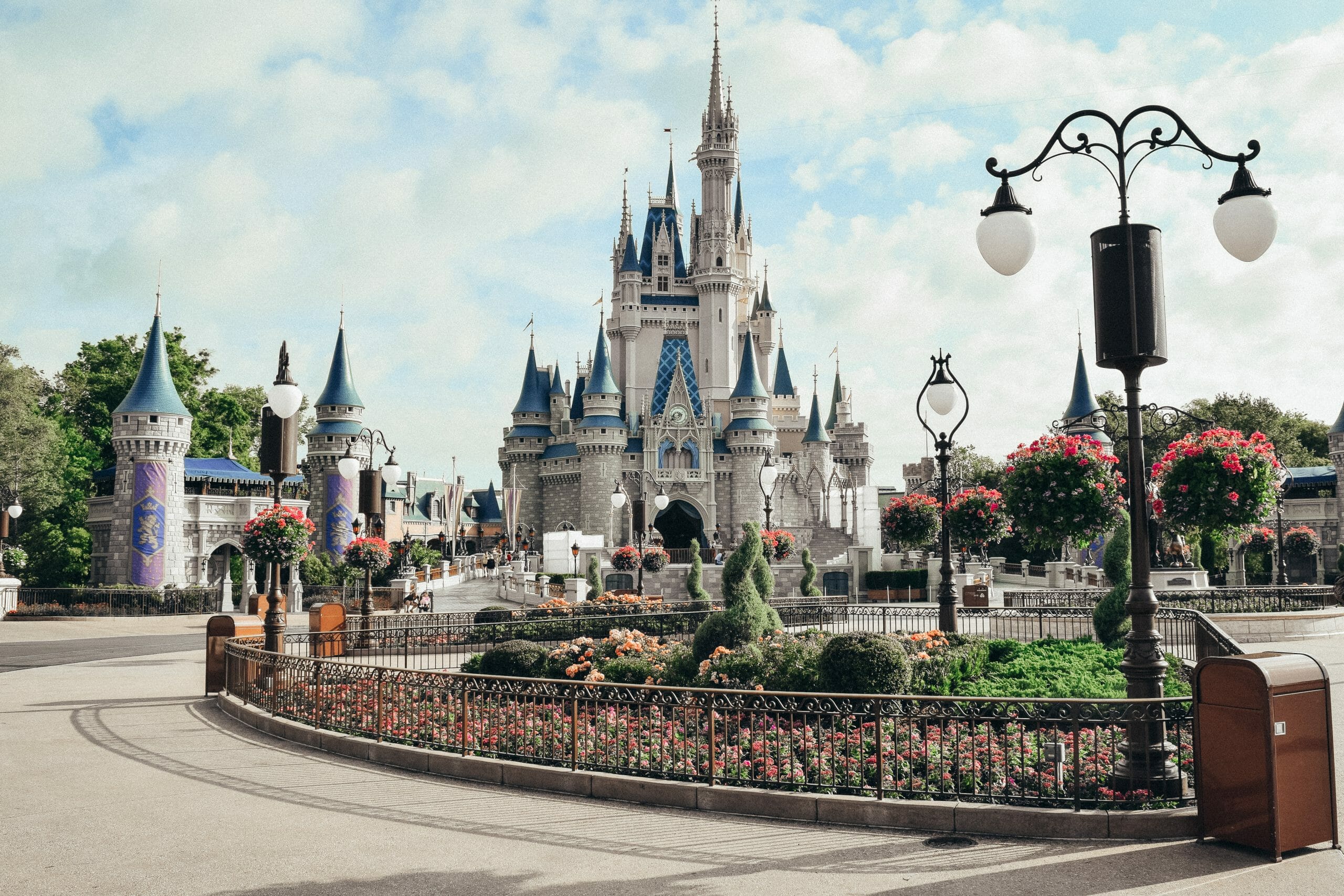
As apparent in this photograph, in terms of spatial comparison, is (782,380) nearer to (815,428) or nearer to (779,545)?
(815,428)

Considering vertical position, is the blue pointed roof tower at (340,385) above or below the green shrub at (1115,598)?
above

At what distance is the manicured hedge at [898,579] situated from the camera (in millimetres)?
40875

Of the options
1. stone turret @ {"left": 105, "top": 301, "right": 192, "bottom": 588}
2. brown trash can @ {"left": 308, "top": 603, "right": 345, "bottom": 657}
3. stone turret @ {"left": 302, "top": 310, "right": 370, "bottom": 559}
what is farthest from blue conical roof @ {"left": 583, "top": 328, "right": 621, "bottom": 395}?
brown trash can @ {"left": 308, "top": 603, "right": 345, "bottom": 657}

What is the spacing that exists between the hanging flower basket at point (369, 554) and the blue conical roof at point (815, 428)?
189 ft

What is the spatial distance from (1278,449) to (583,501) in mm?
43942

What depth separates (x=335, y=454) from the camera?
53.5 meters

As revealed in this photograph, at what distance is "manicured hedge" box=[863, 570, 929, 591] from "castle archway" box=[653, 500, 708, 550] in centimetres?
3089

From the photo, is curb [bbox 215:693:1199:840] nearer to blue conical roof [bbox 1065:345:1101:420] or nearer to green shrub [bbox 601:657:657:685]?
green shrub [bbox 601:657:657:685]

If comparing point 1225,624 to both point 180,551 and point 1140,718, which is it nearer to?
point 1140,718

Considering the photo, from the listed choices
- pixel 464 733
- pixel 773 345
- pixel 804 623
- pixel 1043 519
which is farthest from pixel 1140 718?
pixel 773 345

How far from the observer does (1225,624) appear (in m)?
20.2

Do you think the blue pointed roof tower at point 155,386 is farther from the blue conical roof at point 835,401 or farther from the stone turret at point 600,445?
the blue conical roof at point 835,401

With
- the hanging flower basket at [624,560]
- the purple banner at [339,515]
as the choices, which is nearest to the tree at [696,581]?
the hanging flower basket at [624,560]

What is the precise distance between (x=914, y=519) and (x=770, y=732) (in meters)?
16.9
